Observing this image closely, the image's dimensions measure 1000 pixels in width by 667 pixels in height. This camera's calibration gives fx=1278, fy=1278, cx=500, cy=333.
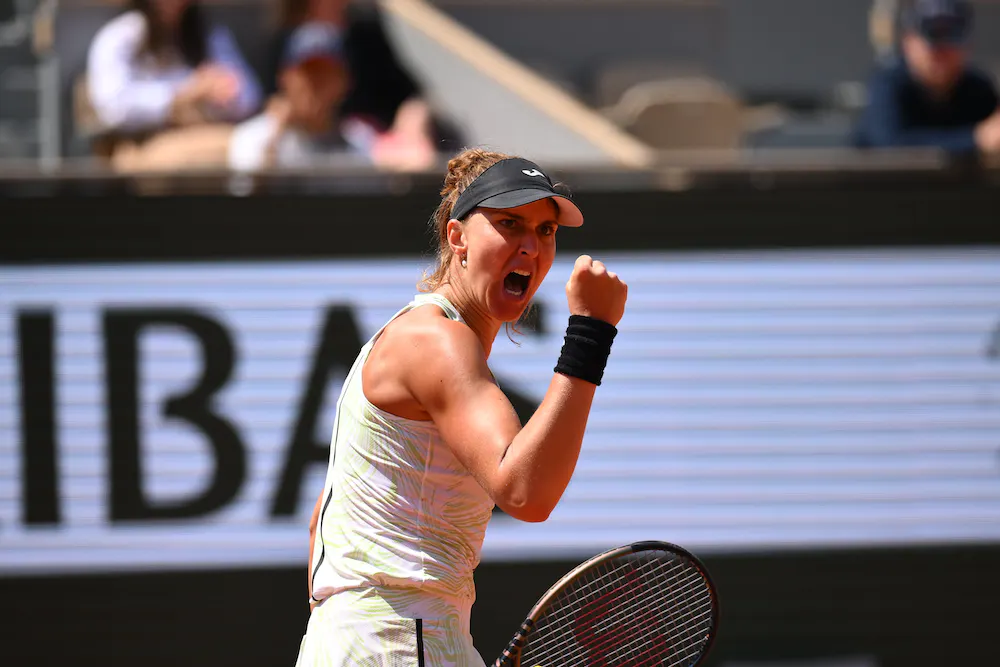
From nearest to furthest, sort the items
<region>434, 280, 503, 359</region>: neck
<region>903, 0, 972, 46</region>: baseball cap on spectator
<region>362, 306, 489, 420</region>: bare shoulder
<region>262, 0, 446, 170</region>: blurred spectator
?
1. <region>362, 306, 489, 420</region>: bare shoulder
2. <region>434, 280, 503, 359</region>: neck
3. <region>903, 0, 972, 46</region>: baseball cap on spectator
4. <region>262, 0, 446, 170</region>: blurred spectator

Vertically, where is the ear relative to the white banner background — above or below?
above

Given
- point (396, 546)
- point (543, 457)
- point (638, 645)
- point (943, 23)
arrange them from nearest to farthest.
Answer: point (543, 457)
point (396, 546)
point (638, 645)
point (943, 23)

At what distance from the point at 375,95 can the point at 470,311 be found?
4.49 metres

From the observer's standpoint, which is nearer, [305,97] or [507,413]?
[507,413]

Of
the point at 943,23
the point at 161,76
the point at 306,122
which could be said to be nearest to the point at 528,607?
the point at 306,122

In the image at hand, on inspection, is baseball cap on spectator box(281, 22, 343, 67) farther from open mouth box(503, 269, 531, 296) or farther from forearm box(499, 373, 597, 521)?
forearm box(499, 373, 597, 521)

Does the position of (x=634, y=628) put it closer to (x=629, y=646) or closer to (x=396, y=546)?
(x=629, y=646)

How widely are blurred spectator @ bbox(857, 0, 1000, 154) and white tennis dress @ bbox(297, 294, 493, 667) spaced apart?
Result: 3945 mm

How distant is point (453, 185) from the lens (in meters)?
2.55

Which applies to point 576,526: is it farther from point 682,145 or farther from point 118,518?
point 682,145

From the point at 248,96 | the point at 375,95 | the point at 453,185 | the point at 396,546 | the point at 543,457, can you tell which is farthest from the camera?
the point at 375,95

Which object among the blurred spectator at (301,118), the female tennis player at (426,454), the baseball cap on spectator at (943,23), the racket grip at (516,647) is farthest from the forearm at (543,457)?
the baseball cap on spectator at (943,23)

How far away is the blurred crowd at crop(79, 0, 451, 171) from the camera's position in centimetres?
552

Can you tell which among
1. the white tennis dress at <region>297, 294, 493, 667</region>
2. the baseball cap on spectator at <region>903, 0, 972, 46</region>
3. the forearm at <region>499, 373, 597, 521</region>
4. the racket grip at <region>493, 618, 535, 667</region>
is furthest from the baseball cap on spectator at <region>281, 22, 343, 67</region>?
the forearm at <region>499, 373, 597, 521</region>
